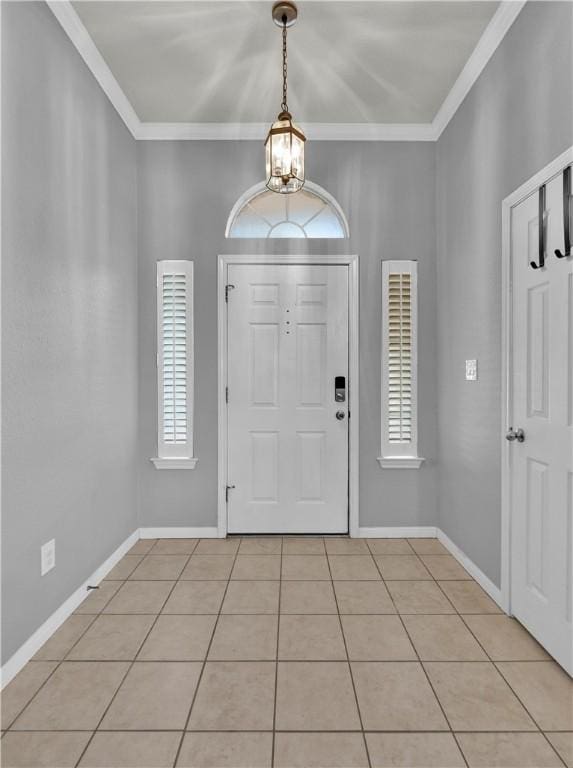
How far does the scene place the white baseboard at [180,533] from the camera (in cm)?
344

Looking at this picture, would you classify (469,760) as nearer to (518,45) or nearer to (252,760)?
(252,760)

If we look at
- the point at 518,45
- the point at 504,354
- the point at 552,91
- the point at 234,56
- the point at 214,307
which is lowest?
the point at 504,354

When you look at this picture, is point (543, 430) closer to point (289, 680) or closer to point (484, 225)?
point (484, 225)

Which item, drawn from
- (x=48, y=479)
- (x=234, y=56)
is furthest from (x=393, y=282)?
(x=48, y=479)

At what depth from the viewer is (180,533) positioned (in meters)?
3.44

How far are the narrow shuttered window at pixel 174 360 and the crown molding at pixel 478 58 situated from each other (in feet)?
6.57

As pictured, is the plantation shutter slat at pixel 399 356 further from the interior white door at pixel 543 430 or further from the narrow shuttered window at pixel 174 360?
the narrow shuttered window at pixel 174 360

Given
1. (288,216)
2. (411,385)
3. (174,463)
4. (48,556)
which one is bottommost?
(48,556)

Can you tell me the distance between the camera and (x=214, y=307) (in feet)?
11.2

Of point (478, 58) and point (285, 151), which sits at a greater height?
point (478, 58)

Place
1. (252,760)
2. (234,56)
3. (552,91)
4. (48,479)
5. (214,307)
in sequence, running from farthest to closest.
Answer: (214,307)
(234,56)
(48,479)
(552,91)
(252,760)

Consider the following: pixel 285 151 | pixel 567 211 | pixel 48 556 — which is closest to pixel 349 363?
pixel 285 151

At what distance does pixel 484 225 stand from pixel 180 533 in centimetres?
285

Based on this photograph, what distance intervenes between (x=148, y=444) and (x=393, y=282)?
2142 mm
